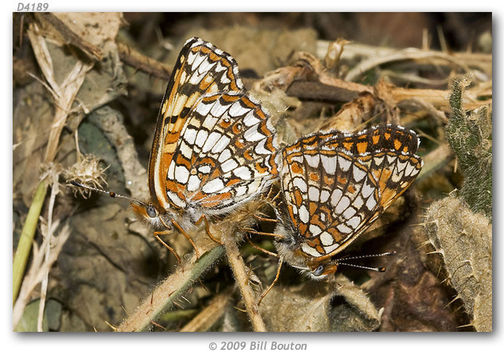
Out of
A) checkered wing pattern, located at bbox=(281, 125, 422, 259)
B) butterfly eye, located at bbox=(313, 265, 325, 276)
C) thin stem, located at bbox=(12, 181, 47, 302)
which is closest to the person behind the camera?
checkered wing pattern, located at bbox=(281, 125, 422, 259)

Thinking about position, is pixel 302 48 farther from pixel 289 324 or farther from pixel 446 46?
pixel 289 324

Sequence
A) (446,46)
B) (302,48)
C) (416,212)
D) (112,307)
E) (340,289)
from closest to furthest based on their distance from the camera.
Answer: (340,289) → (416,212) → (112,307) → (302,48) → (446,46)

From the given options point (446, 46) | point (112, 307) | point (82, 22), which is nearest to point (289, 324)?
point (112, 307)

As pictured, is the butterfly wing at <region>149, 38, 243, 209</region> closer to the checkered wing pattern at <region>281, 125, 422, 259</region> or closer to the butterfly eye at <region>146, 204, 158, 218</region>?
the butterfly eye at <region>146, 204, 158, 218</region>

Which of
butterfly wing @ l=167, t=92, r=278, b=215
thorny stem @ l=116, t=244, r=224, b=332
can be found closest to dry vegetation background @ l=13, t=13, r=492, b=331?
thorny stem @ l=116, t=244, r=224, b=332

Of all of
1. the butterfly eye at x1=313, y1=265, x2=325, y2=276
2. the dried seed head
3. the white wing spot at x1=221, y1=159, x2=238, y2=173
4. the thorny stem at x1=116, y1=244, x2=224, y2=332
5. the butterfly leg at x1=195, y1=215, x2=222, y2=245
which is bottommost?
the thorny stem at x1=116, y1=244, x2=224, y2=332

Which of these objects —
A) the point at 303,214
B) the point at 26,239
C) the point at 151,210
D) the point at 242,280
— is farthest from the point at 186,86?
the point at 26,239
